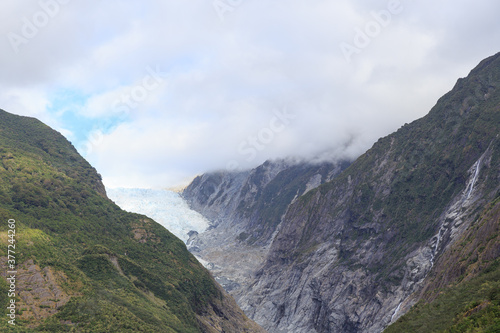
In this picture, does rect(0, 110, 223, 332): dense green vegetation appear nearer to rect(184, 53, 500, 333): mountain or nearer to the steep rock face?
the steep rock face

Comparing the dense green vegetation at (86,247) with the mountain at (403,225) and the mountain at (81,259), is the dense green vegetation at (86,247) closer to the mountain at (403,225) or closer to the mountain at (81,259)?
the mountain at (81,259)

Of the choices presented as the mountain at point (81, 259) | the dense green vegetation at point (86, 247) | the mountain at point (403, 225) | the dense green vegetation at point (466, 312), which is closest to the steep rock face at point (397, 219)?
the mountain at point (403, 225)

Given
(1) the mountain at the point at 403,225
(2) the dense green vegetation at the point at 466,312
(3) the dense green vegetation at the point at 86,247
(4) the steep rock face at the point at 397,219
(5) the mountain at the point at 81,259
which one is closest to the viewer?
(2) the dense green vegetation at the point at 466,312

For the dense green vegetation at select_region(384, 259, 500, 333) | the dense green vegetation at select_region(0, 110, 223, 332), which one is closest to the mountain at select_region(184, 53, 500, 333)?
the dense green vegetation at select_region(384, 259, 500, 333)

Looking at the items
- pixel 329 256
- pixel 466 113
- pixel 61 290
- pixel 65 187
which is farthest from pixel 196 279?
pixel 466 113

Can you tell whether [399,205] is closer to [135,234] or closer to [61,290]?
[135,234]
